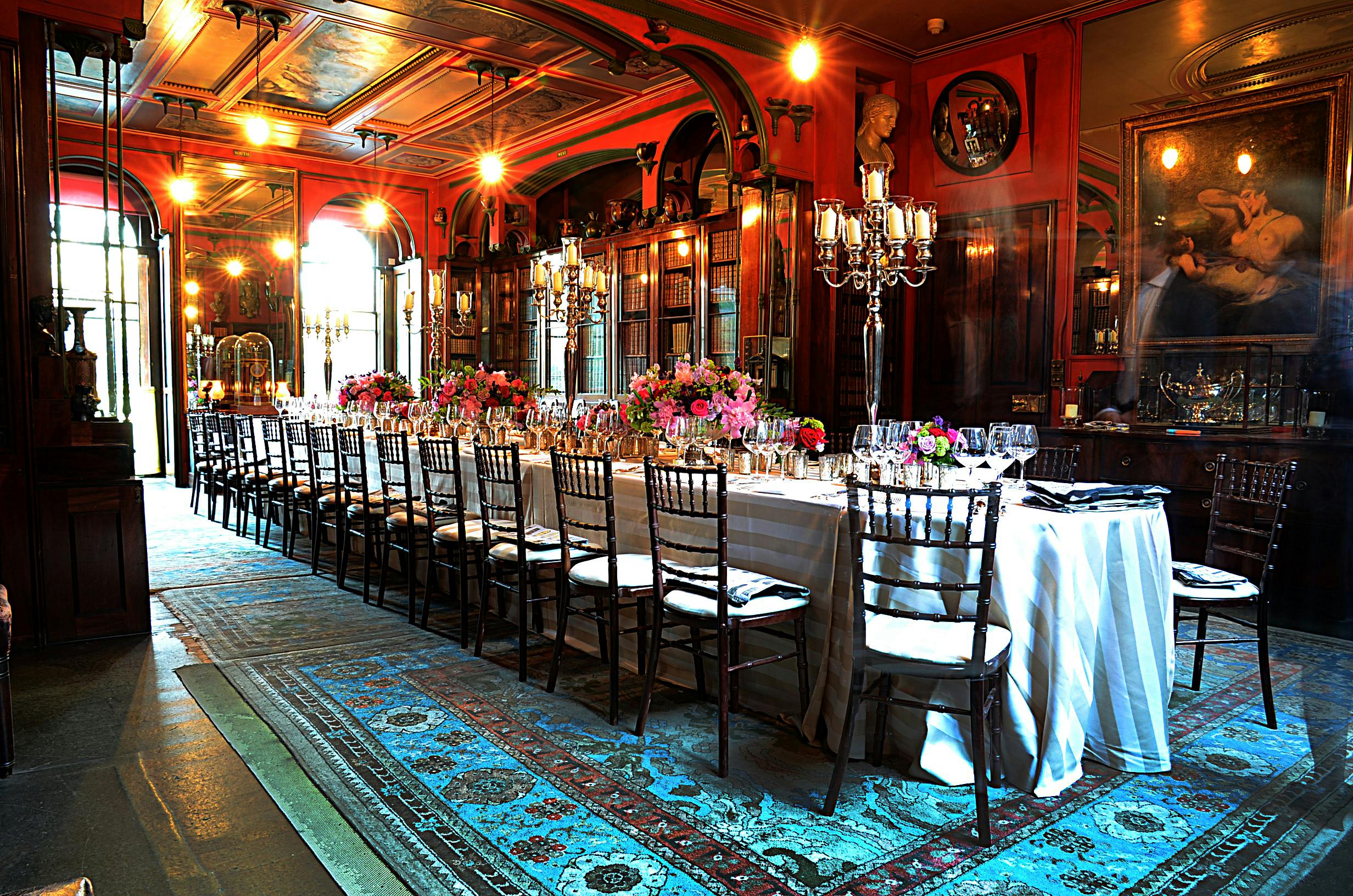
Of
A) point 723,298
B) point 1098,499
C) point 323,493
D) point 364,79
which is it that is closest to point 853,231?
point 1098,499

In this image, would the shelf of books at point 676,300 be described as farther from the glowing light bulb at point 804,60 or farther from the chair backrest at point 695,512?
the chair backrest at point 695,512

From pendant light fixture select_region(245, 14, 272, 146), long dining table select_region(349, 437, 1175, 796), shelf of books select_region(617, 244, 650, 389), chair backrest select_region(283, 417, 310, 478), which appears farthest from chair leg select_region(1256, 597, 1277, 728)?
pendant light fixture select_region(245, 14, 272, 146)

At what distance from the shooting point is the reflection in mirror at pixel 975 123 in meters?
6.74

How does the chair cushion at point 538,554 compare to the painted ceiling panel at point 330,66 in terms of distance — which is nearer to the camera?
the chair cushion at point 538,554

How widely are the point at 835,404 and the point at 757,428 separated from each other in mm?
3362

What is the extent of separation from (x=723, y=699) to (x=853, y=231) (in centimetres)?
239

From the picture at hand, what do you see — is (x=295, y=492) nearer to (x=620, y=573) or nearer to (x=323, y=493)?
(x=323, y=493)

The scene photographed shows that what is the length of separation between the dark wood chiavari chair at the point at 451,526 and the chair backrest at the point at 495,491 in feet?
0.30

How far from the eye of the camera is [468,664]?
4121mm

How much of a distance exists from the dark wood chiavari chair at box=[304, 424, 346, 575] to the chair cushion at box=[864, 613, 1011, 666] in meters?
3.83

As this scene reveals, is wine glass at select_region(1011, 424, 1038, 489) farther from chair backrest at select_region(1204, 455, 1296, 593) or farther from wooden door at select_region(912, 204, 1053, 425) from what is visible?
wooden door at select_region(912, 204, 1053, 425)

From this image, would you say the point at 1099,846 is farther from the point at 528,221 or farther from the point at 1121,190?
the point at 528,221

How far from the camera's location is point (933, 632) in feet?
8.93

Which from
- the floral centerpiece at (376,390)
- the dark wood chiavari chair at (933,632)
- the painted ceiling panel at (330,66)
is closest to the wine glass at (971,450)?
the dark wood chiavari chair at (933,632)
